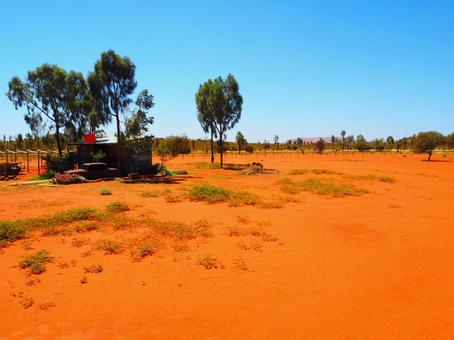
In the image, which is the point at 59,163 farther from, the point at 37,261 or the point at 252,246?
the point at 252,246

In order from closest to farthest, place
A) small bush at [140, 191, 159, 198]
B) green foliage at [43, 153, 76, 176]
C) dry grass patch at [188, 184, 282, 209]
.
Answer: dry grass patch at [188, 184, 282, 209]
small bush at [140, 191, 159, 198]
green foliage at [43, 153, 76, 176]

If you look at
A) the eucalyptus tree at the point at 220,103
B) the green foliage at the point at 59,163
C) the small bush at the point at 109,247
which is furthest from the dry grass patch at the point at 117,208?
the eucalyptus tree at the point at 220,103

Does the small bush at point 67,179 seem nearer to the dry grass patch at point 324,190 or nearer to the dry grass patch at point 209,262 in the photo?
the dry grass patch at point 324,190

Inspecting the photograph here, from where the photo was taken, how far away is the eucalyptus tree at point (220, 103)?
3872 cm

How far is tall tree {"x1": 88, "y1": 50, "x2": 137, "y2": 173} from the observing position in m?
25.3

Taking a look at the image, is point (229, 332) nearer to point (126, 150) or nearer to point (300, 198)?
point (300, 198)

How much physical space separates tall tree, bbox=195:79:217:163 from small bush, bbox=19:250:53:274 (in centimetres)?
3280

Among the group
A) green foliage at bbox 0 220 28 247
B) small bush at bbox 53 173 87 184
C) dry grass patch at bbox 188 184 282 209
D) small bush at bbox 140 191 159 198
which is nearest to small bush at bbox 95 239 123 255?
green foliage at bbox 0 220 28 247

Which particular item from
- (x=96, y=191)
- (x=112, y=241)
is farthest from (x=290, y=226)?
(x=96, y=191)

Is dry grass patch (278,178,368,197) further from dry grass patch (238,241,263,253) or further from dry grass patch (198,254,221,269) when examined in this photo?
dry grass patch (198,254,221,269)

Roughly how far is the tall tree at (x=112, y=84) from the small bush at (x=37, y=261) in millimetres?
18192

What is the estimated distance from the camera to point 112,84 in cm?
2595

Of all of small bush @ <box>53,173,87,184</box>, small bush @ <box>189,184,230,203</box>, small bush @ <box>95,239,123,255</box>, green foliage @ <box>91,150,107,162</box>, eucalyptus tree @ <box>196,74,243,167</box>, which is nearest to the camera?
small bush @ <box>95,239,123,255</box>

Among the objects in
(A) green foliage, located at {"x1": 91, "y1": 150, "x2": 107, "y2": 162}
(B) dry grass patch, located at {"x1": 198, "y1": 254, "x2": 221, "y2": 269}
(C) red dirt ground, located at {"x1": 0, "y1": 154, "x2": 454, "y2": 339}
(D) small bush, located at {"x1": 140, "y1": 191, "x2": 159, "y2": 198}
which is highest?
(A) green foliage, located at {"x1": 91, "y1": 150, "x2": 107, "y2": 162}
